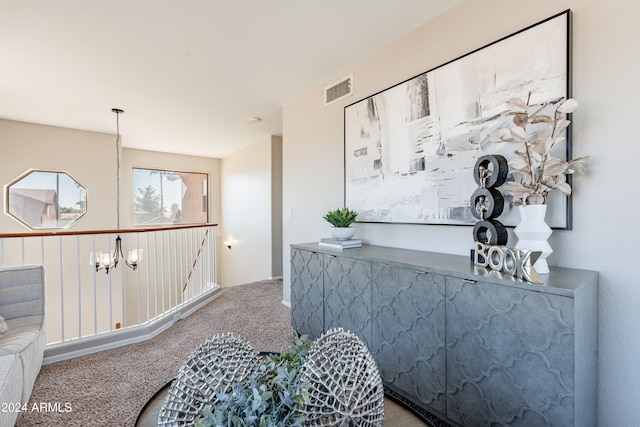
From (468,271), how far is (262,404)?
1.06m

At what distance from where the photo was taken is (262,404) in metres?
0.64

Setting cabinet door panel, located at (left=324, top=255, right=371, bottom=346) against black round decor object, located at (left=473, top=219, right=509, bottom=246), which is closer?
black round decor object, located at (left=473, top=219, right=509, bottom=246)

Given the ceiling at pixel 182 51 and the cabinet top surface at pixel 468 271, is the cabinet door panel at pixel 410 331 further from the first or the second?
the ceiling at pixel 182 51

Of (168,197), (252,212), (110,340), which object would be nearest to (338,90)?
(110,340)

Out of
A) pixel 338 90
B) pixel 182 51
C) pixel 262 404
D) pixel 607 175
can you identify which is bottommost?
pixel 262 404

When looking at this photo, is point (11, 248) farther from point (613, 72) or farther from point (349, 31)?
point (613, 72)

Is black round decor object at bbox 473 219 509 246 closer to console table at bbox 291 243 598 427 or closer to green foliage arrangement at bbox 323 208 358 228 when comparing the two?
console table at bbox 291 243 598 427

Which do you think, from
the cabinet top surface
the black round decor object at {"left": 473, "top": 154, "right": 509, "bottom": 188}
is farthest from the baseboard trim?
the black round decor object at {"left": 473, "top": 154, "right": 509, "bottom": 188}

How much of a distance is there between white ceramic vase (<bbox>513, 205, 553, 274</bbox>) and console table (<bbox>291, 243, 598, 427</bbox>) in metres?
0.08

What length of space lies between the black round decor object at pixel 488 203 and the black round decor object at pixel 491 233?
4 centimetres

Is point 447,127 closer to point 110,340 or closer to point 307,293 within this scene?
point 307,293

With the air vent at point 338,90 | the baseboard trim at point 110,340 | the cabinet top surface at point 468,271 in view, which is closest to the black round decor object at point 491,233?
the cabinet top surface at point 468,271

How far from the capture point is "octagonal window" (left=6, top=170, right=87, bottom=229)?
4.07 m

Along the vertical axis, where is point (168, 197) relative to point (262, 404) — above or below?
above
